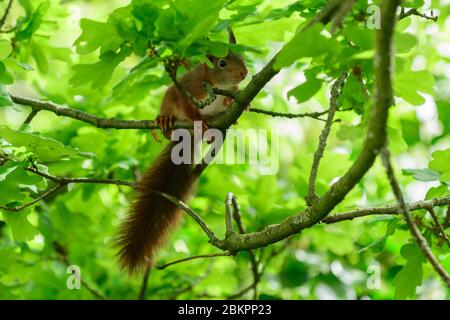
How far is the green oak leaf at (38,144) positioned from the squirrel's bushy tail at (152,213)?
358mm

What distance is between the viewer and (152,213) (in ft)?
7.52

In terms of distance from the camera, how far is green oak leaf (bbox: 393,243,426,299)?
1877mm

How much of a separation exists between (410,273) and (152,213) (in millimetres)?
880

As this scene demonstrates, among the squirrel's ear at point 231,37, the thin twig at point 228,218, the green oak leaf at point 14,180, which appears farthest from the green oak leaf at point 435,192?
the green oak leaf at point 14,180

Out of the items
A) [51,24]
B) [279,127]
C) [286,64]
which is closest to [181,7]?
[286,64]

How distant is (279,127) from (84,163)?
3.53ft

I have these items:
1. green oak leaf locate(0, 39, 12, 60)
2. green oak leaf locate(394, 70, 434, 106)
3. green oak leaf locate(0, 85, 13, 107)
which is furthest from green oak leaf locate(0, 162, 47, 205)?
green oak leaf locate(394, 70, 434, 106)

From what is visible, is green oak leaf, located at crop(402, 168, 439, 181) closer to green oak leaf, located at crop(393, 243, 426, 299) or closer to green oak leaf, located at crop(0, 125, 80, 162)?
A: green oak leaf, located at crop(393, 243, 426, 299)

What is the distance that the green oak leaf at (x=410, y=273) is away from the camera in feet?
6.16

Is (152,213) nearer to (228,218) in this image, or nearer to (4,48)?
(228,218)

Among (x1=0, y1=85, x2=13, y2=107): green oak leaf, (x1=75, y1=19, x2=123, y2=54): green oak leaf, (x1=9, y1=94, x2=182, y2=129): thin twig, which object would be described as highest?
(x1=9, y1=94, x2=182, y2=129): thin twig

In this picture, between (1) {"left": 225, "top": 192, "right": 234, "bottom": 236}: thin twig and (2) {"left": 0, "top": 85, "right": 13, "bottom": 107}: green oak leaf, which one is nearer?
(2) {"left": 0, "top": 85, "right": 13, "bottom": 107}: green oak leaf

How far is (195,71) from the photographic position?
2.71 meters

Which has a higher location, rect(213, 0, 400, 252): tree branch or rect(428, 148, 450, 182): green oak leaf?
rect(428, 148, 450, 182): green oak leaf
